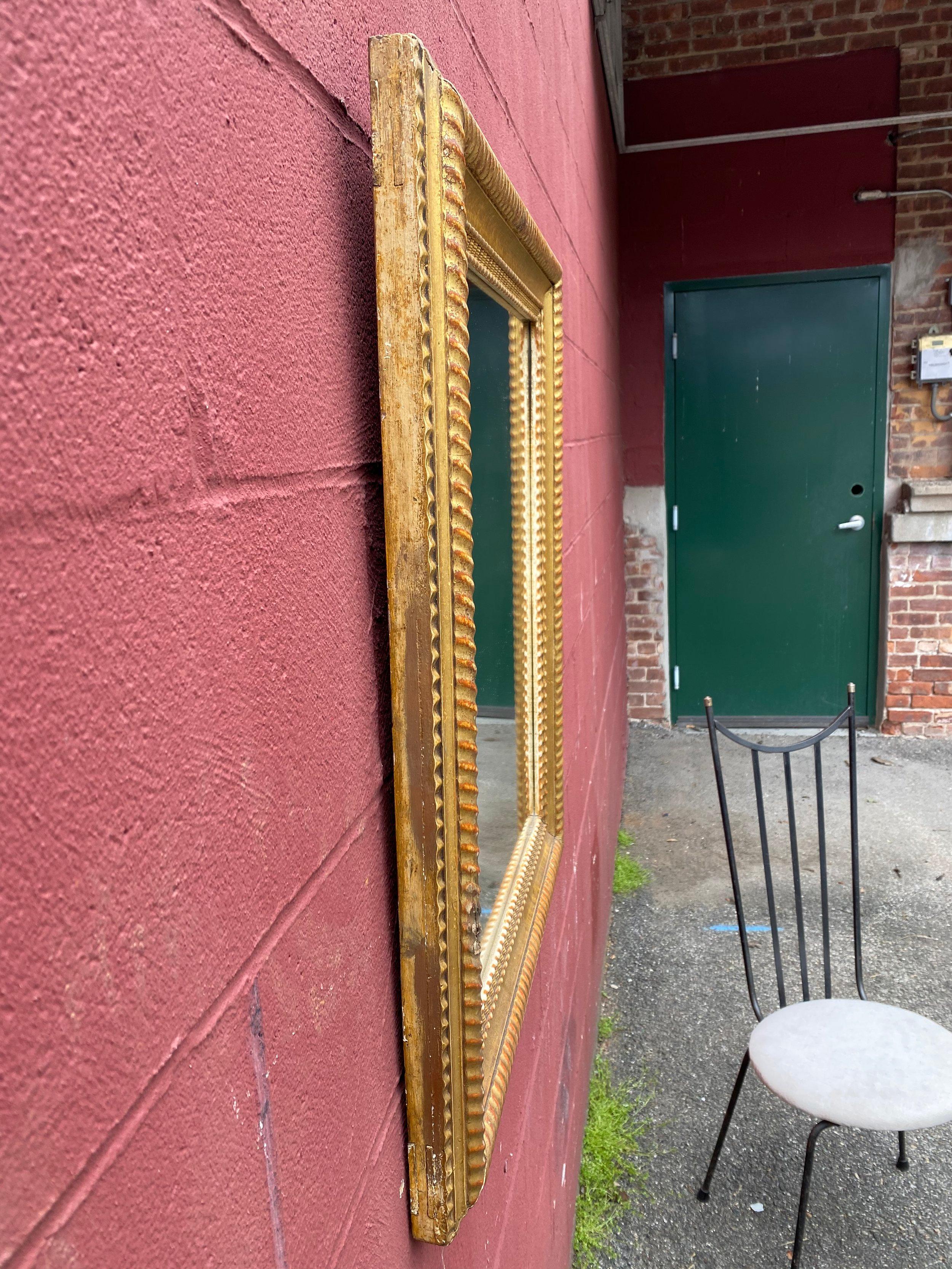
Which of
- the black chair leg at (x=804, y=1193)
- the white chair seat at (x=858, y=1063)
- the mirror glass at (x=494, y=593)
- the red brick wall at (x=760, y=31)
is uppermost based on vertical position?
the red brick wall at (x=760, y=31)

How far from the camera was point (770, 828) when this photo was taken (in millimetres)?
3992

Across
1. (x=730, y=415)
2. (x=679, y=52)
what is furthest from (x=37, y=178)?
(x=679, y=52)

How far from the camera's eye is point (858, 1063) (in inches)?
72.5

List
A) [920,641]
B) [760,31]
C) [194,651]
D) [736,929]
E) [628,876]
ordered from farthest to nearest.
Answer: [920,641] → [760,31] → [628,876] → [736,929] → [194,651]

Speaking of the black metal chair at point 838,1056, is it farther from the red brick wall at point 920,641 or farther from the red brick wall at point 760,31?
the red brick wall at point 760,31

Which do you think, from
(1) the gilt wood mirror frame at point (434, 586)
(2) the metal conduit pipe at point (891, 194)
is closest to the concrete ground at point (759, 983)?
(1) the gilt wood mirror frame at point (434, 586)

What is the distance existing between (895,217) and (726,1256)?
4532mm

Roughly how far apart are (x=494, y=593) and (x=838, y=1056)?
1.23m

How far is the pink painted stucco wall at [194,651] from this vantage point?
1.12ft

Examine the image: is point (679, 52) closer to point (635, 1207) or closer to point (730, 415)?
point (730, 415)

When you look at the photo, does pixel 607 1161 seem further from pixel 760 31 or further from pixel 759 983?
pixel 760 31

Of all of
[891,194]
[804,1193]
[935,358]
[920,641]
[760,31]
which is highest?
[760,31]

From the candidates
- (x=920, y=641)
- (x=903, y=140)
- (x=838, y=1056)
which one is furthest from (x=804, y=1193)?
(x=903, y=140)

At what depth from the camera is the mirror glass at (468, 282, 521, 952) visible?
1230 mm
